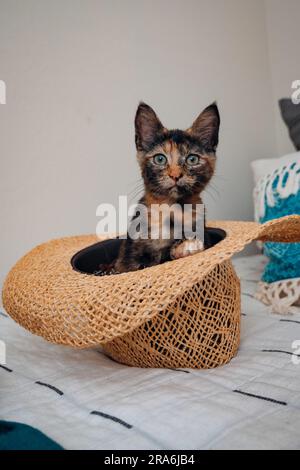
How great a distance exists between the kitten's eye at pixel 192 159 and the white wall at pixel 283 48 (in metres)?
1.30

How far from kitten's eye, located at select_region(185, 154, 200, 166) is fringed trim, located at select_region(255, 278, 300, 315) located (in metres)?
0.51

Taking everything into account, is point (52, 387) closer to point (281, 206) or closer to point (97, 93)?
point (281, 206)

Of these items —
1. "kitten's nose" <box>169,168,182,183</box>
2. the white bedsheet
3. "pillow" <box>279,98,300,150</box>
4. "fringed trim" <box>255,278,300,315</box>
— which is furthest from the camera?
"pillow" <box>279,98,300,150</box>

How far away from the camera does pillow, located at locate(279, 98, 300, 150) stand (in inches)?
60.2

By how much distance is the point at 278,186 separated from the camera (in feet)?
4.11

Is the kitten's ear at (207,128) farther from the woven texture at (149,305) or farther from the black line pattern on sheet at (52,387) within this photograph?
the black line pattern on sheet at (52,387)

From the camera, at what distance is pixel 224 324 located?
2.47 feet

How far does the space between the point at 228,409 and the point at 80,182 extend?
3.70 ft

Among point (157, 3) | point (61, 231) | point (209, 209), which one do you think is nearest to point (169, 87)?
point (157, 3)

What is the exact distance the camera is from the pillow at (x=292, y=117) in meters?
1.53

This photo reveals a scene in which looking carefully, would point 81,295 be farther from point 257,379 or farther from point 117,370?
point 257,379

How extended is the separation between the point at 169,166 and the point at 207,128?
159 millimetres

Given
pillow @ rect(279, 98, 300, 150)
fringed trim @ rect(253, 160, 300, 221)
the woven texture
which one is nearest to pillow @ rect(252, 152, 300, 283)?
fringed trim @ rect(253, 160, 300, 221)

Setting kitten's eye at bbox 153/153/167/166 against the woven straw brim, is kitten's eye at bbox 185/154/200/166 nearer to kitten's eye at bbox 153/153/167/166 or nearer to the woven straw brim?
kitten's eye at bbox 153/153/167/166
